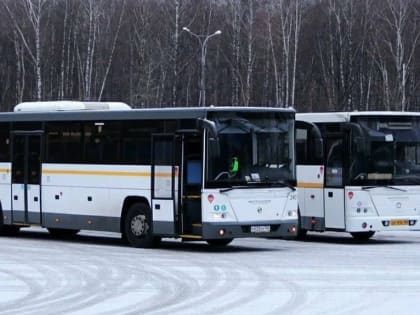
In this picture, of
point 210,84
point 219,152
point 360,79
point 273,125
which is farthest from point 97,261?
point 210,84

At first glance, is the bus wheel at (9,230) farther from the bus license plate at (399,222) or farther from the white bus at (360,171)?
the bus license plate at (399,222)

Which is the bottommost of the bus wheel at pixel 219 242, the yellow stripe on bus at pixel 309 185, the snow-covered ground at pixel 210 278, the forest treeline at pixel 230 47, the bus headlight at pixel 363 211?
the snow-covered ground at pixel 210 278

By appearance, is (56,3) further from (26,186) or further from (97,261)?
(97,261)

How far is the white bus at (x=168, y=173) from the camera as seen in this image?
22.7m

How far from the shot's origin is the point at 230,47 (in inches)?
2852

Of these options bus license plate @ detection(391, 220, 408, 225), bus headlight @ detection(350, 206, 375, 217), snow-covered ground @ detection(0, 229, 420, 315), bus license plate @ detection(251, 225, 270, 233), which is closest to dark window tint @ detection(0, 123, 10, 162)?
snow-covered ground @ detection(0, 229, 420, 315)

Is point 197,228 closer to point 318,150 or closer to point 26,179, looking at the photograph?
point 318,150

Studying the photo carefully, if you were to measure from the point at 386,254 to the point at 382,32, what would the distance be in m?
47.6

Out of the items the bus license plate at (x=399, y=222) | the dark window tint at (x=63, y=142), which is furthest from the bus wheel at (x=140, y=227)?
the bus license plate at (x=399, y=222)

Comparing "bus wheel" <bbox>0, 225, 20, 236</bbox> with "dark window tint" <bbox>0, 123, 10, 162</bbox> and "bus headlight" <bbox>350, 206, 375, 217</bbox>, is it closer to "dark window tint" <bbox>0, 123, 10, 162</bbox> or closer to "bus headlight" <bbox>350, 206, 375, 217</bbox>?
"dark window tint" <bbox>0, 123, 10, 162</bbox>

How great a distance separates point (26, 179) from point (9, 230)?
6.41 feet

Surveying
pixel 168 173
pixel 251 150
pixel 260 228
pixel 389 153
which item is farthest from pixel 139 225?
pixel 389 153

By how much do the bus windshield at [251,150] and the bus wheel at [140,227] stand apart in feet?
6.47

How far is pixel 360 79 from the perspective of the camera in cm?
6944
